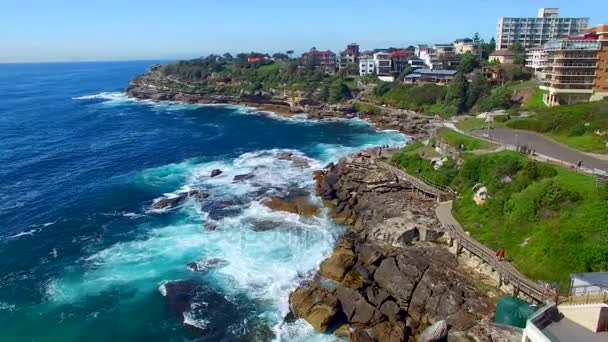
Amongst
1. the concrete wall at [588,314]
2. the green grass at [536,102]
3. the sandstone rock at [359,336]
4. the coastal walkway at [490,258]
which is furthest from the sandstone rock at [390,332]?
the green grass at [536,102]

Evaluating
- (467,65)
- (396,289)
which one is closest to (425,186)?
(396,289)

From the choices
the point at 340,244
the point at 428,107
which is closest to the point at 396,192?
the point at 340,244

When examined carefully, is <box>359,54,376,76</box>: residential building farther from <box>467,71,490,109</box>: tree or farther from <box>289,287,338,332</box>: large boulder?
<box>289,287,338,332</box>: large boulder

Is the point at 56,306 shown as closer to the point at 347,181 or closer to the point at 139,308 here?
the point at 139,308

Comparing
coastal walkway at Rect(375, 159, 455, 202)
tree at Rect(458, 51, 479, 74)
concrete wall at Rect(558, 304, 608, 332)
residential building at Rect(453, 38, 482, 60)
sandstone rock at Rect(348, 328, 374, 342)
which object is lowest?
sandstone rock at Rect(348, 328, 374, 342)

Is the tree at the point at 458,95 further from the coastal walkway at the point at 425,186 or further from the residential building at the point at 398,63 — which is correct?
the residential building at the point at 398,63

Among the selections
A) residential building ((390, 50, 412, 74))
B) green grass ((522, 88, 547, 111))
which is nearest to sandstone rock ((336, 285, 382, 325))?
green grass ((522, 88, 547, 111))

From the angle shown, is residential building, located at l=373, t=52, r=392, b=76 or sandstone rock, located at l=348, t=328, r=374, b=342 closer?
sandstone rock, located at l=348, t=328, r=374, b=342
